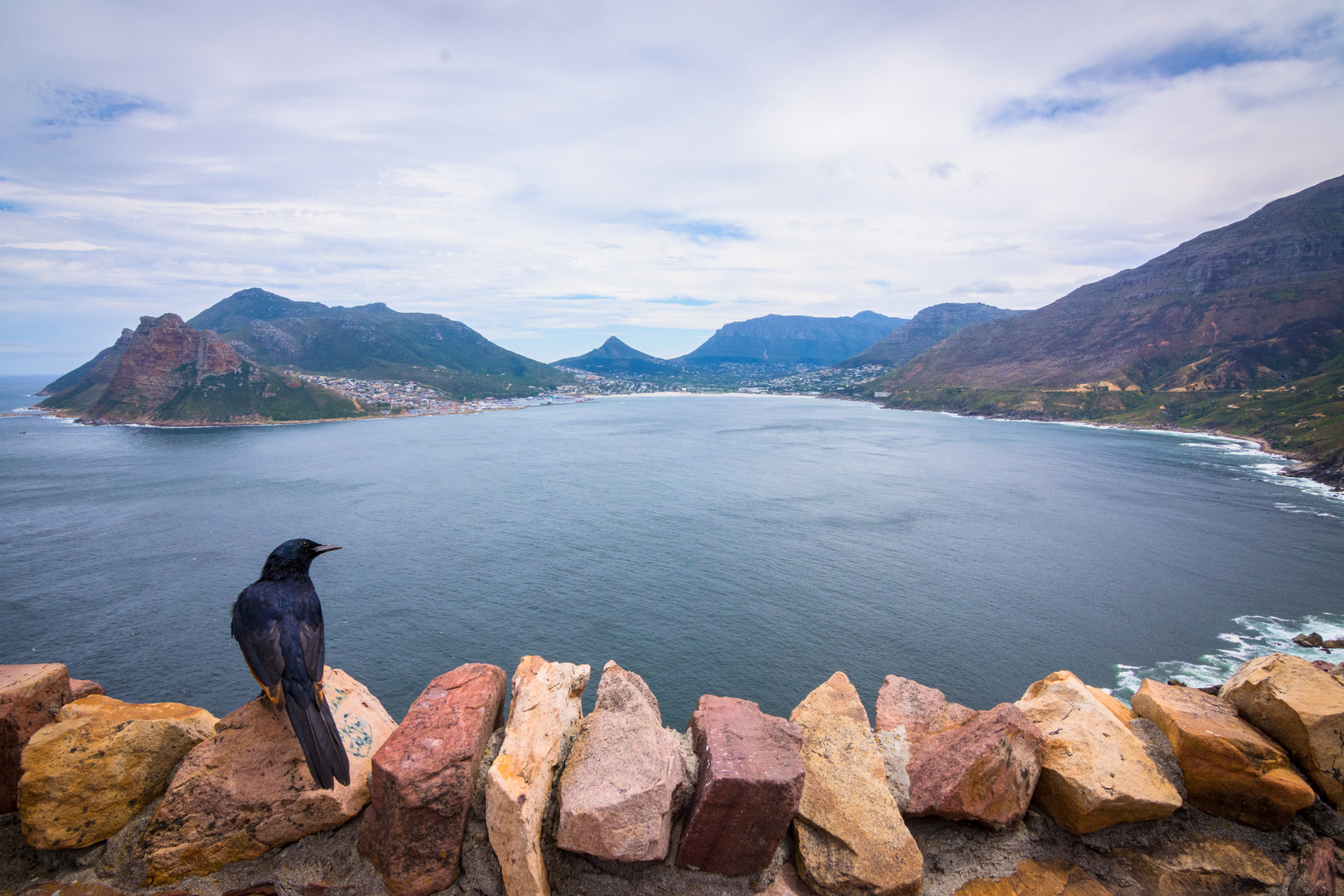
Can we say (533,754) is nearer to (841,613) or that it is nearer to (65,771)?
(65,771)

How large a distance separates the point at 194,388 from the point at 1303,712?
229649 millimetres

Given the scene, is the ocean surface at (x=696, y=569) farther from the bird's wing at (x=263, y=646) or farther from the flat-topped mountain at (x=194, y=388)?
the flat-topped mountain at (x=194, y=388)

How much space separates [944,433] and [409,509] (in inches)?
5058

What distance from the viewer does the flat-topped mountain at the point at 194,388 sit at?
170 m

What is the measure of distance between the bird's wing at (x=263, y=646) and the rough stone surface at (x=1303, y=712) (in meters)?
9.63

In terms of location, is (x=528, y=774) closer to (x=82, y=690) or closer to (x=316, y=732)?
(x=316, y=732)

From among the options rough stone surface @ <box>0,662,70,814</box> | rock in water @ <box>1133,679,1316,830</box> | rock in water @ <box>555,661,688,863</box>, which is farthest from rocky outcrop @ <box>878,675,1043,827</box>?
rough stone surface @ <box>0,662,70,814</box>

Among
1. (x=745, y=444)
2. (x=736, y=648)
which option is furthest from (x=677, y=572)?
(x=745, y=444)

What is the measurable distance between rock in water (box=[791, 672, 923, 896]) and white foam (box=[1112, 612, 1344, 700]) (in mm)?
30719

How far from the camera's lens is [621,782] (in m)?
5.03

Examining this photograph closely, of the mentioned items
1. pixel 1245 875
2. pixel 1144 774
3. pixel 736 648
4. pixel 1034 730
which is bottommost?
pixel 736 648

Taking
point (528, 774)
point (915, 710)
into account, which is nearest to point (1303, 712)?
point (915, 710)

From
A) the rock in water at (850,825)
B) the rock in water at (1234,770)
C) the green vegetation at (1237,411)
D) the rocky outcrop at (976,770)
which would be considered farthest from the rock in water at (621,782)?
the green vegetation at (1237,411)

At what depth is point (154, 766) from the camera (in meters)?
5.36
